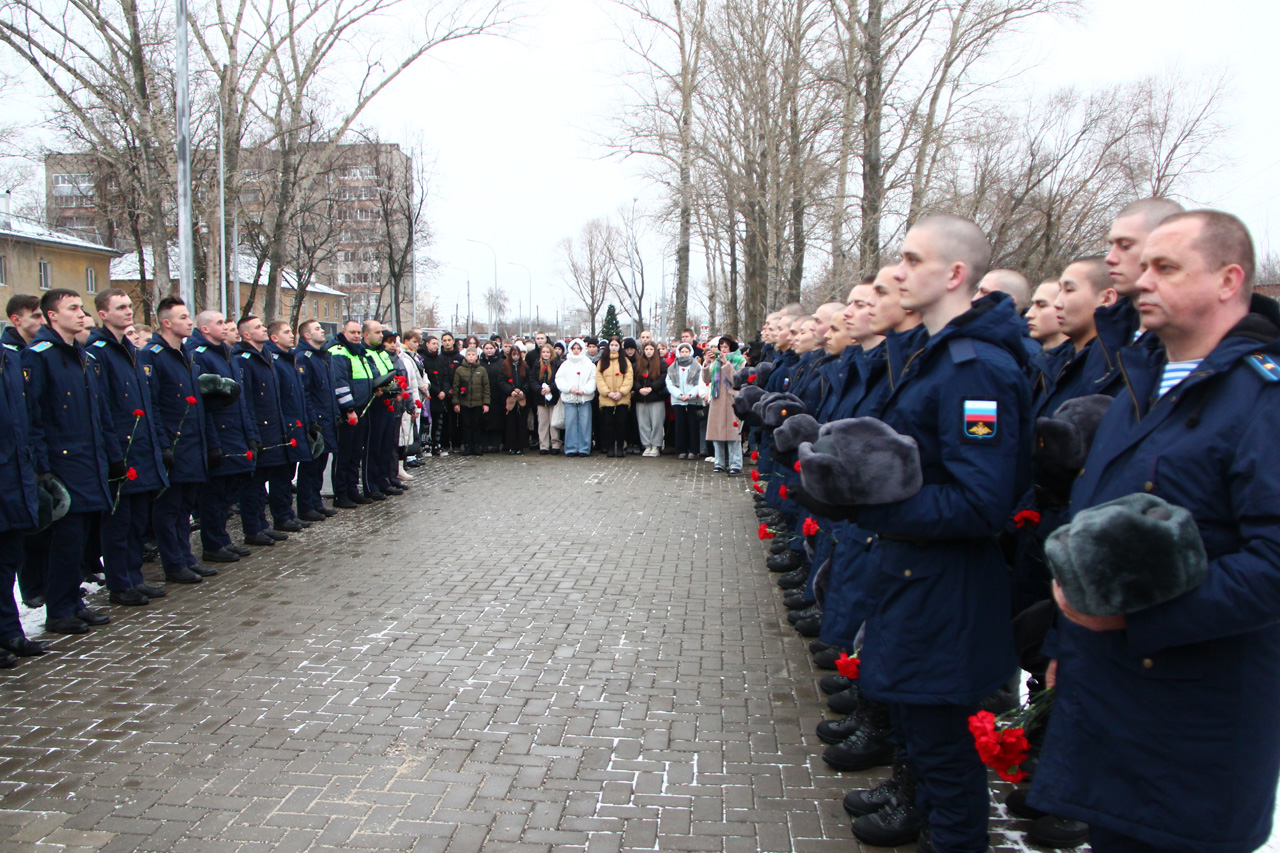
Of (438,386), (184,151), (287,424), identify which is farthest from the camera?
(438,386)

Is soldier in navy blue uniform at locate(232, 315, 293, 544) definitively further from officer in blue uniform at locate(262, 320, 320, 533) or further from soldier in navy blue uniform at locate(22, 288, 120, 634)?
soldier in navy blue uniform at locate(22, 288, 120, 634)

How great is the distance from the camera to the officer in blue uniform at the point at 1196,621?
6.36 feet

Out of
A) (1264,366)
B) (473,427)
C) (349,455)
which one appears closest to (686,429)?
(473,427)

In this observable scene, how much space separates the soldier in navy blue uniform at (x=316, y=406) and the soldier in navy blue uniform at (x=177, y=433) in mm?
2211

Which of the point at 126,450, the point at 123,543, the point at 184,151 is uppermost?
the point at 184,151

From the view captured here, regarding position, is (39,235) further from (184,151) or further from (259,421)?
(259,421)

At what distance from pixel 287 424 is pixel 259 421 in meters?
0.42

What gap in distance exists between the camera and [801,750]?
13.8ft

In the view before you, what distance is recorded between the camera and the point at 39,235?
4466 centimetres

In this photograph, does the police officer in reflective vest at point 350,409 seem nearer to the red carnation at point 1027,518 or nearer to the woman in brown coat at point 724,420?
the woman in brown coat at point 724,420

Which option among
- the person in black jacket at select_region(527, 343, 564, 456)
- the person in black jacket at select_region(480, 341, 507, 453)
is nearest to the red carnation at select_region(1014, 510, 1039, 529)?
the person in black jacket at select_region(527, 343, 564, 456)

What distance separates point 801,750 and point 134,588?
5254 millimetres

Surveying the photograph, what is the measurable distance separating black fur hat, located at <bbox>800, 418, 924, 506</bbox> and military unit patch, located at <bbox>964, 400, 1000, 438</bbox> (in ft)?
0.61

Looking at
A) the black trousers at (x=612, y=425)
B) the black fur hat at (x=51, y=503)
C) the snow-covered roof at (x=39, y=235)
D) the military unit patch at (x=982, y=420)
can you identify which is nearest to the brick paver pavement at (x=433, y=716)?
the black fur hat at (x=51, y=503)
